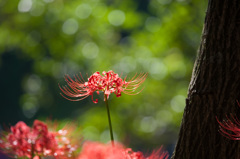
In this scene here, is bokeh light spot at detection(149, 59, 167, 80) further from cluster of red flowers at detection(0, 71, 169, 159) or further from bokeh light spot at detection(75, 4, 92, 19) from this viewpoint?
cluster of red flowers at detection(0, 71, 169, 159)

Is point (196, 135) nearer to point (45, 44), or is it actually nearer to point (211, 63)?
point (211, 63)

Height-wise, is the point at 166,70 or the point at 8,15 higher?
the point at 8,15

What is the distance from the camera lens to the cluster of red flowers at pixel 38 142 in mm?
1002

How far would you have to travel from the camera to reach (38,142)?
100 cm

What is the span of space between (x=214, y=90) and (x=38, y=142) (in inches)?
17.3

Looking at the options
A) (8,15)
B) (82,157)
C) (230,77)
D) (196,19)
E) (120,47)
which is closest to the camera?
(82,157)

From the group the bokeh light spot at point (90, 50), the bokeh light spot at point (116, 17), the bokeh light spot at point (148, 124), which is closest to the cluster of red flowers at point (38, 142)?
the bokeh light spot at point (116, 17)

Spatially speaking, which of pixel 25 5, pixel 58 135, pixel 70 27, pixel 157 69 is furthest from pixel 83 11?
pixel 58 135

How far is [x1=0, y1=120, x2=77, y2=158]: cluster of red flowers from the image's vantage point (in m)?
1.00

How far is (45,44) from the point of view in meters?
5.36

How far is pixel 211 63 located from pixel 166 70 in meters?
3.63

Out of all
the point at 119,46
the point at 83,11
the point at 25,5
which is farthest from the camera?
the point at 119,46

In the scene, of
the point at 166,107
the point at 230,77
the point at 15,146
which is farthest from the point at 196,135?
the point at 166,107

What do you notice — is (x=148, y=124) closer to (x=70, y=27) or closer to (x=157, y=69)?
(x=157, y=69)
